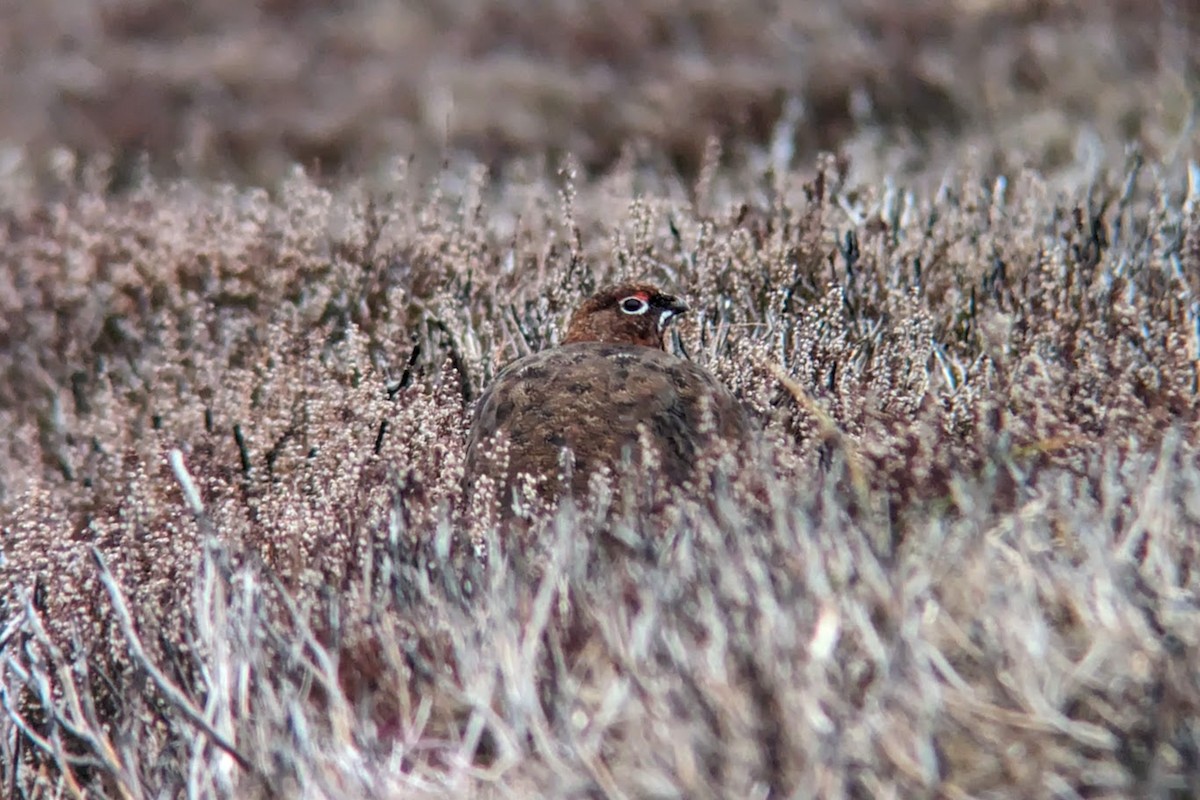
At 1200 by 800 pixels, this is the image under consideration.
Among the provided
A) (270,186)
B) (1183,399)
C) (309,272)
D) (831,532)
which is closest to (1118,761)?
(831,532)

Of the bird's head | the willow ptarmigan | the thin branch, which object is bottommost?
the thin branch

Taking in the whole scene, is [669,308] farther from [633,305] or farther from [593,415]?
[593,415]

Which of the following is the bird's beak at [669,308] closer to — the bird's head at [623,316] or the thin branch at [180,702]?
the bird's head at [623,316]

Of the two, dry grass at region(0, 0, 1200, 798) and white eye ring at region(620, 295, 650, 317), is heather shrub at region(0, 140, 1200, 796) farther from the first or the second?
white eye ring at region(620, 295, 650, 317)

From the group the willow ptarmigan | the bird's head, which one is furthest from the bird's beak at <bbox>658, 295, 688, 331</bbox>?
the willow ptarmigan

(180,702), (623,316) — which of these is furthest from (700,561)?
(623,316)

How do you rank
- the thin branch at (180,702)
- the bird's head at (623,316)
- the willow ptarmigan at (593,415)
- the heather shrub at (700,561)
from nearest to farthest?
the heather shrub at (700,561) → the thin branch at (180,702) → the willow ptarmigan at (593,415) → the bird's head at (623,316)

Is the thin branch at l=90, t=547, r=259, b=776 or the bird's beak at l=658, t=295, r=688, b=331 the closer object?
the thin branch at l=90, t=547, r=259, b=776

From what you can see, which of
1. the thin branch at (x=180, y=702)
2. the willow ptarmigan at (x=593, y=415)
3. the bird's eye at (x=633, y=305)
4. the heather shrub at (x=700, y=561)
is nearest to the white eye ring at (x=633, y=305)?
the bird's eye at (x=633, y=305)
